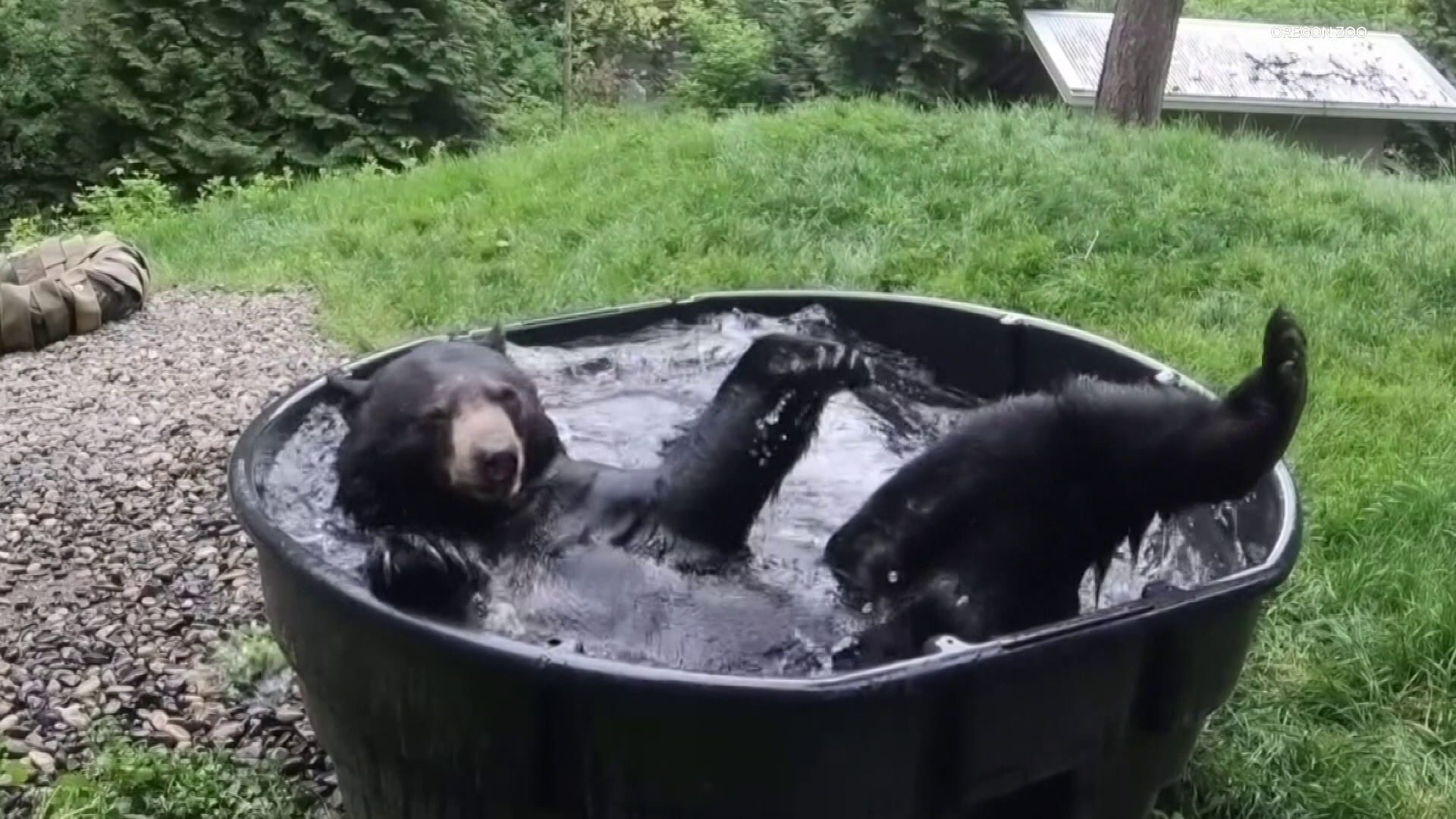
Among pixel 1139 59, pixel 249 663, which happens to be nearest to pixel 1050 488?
pixel 249 663

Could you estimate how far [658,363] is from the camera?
11.7ft

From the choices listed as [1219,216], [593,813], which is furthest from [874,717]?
[1219,216]

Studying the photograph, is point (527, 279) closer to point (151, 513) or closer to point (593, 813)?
point (151, 513)

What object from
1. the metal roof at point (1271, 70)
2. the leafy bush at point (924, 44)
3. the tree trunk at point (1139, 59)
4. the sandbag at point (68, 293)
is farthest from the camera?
the leafy bush at point (924, 44)

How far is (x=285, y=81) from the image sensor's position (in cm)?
1266

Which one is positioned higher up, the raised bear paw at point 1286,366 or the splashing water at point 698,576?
the raised bear paw at point 1286,366

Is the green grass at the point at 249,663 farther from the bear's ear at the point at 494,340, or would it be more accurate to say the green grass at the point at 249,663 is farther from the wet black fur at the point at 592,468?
the bear's ear at the point at 494,340

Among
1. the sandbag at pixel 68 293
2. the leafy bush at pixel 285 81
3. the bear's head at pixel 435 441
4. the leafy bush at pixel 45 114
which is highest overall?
the bear's head at pixel 435 441

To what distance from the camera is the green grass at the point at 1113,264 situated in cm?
307

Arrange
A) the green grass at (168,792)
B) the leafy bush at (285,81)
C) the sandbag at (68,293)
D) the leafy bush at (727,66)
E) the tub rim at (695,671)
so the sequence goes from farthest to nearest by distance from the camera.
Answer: the leafy bush at (727,66) → the leafy bush at (285,81) → the sandbag at (68,293) → the green grass at (168,792) → the tub rim at (695,671)

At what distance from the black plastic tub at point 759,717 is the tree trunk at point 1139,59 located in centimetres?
714

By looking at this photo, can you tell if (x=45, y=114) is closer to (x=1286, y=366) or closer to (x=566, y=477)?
(x=566, y=477)

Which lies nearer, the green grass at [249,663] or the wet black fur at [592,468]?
the wet black fur at [592,468]

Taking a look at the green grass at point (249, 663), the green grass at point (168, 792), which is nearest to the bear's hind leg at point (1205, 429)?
the green grass at point (168, 792)
